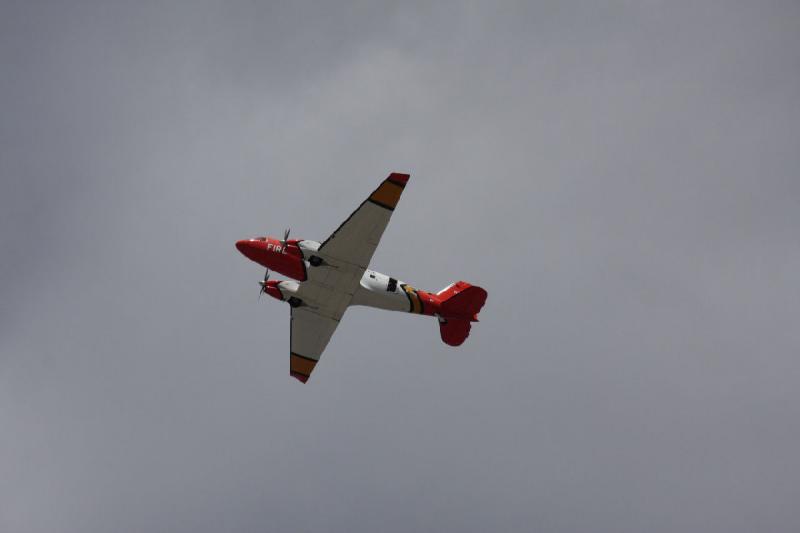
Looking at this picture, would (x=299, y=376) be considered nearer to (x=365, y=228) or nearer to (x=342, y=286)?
(x=342, y=286)

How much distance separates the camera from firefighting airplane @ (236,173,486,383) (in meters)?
56.2

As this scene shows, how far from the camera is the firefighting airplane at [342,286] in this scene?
56.2 meters

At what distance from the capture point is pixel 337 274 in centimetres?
5903

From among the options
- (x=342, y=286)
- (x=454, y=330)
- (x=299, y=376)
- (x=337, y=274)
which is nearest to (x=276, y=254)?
(x=337, y=274)

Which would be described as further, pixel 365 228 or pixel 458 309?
pixel 458 309

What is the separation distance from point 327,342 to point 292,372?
4024 millimetres

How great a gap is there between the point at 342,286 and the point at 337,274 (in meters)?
1.36

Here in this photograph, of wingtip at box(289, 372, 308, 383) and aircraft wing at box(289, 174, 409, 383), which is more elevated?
aircraft wing at box(289, 174, 409, 383)

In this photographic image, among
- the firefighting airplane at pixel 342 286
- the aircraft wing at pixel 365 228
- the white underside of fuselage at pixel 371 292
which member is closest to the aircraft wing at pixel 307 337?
the firefighting airplane at pixel 342 286

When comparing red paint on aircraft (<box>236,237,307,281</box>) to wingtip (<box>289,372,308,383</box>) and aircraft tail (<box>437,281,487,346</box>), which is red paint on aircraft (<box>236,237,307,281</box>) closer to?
wingtip (<box>289,372,308,383</box>)

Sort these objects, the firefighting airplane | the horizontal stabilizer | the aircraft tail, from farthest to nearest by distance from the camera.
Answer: the horizontal stabilizer < the aircraft tail < the firefighting airplane

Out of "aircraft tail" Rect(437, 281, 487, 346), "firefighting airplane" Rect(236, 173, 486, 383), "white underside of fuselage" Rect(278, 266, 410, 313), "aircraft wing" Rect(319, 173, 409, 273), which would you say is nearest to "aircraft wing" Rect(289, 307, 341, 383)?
"firefighting airplane" Rect(236, 173, 486, 383)

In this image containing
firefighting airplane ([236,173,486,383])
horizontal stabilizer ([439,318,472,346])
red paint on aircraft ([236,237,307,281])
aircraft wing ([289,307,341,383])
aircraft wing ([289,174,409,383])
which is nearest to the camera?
aircraft wing ([289,174,409,383])

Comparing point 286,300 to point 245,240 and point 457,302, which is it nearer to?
point 245,240
